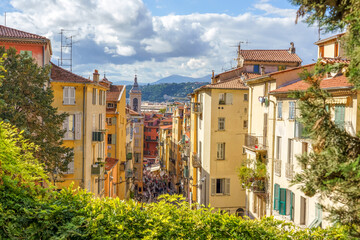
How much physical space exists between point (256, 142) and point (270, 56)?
572 inches

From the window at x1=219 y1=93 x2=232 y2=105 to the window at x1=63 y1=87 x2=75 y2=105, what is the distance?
13.3 metres

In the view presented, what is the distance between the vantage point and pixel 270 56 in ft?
121

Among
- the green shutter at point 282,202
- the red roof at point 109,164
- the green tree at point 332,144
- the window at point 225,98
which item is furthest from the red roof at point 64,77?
the green tree at point 332,144

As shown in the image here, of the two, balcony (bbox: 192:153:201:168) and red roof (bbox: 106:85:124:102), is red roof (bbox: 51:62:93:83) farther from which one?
red roof (bbox: 106:85:124:102)

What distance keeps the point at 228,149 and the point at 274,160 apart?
1068 centimetres

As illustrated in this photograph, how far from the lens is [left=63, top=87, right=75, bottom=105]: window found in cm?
2736

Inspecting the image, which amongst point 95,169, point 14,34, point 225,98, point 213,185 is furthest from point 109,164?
point 14,34

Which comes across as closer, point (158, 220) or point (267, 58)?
point (158, 220)

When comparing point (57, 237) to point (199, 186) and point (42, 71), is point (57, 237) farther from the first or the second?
point (199, 186)

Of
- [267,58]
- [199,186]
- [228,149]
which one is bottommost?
[199,186]

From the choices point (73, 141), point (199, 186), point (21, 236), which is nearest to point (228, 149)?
point (199, 186)

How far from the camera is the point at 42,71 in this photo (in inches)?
792

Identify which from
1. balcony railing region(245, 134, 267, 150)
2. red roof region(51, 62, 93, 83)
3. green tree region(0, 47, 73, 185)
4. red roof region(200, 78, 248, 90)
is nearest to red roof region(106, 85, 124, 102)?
red roof region(200, 78, 248, 90)

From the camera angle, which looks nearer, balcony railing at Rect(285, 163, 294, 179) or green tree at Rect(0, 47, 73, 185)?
green tree at Rect(0, 47, 73, 185)
